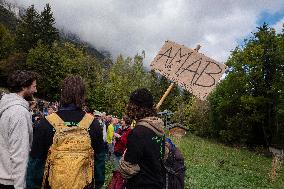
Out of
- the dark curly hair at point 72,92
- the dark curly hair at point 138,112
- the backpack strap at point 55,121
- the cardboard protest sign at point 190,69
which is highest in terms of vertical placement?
the cardboard protest sign at point 190,69

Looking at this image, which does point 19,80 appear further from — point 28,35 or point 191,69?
point 28,35

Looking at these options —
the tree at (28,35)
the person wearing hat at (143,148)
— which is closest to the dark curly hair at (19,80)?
the person wearing hat at (143,148)

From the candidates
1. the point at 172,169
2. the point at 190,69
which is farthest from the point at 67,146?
the point at 190,69

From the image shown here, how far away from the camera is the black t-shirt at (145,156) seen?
4309 millimetres

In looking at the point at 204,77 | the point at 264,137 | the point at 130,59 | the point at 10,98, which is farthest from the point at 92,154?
the point at 130,59

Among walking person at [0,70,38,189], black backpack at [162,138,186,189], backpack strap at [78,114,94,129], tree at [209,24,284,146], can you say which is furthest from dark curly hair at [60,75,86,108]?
tree at [209,24,284,146]

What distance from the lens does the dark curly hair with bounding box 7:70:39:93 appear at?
462 cm

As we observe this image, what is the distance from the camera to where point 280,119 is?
54594mm

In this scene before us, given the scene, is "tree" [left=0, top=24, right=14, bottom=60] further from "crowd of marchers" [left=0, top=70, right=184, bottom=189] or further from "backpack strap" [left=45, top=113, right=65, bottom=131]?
"backpack strap" [left=45, top=113, right=65, bottom=131]

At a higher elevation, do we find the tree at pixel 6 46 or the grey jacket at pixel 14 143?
the tree at pixel 6 46

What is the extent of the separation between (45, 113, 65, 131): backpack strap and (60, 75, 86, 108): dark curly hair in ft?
0.53

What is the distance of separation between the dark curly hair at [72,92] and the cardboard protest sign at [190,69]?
2261 mm

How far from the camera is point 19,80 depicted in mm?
4617

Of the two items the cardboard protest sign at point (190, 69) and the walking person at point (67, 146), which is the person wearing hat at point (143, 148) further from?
the cardboard protest sign at point (190, 69)
